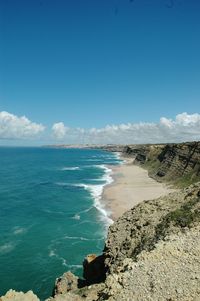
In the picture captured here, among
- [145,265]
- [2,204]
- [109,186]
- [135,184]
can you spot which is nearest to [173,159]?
[135,184]

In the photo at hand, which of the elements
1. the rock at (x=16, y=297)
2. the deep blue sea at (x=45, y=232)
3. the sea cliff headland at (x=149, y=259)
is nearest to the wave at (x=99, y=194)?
the deep blue sea at (x=45, y=232)

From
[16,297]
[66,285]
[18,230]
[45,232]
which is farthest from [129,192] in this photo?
[16,297]

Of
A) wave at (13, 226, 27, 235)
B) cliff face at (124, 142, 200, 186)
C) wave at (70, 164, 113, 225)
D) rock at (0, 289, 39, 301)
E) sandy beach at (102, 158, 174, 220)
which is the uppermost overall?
cliff face at (124, 142, 200, 186)

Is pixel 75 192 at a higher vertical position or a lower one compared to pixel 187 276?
lower

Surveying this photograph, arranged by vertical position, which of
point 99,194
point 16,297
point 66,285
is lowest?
point 99,194

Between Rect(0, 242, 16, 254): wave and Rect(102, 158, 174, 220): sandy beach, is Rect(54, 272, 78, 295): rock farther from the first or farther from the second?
Rect(102, 158, 174, 220): sandy beach

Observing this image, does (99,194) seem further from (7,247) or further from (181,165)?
(7,247)

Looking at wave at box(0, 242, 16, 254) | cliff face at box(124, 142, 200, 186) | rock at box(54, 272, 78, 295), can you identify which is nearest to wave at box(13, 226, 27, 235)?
wave at box(0, 242, 16, 254)

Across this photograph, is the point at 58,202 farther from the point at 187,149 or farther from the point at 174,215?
the point at 174,215

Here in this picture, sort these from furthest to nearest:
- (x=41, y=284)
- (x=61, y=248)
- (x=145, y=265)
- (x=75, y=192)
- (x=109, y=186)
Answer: (x=109, y=186) < (x=75, y=192) < (x=61, y=248) < (x=41, y=284) < (x=145, y=265)
